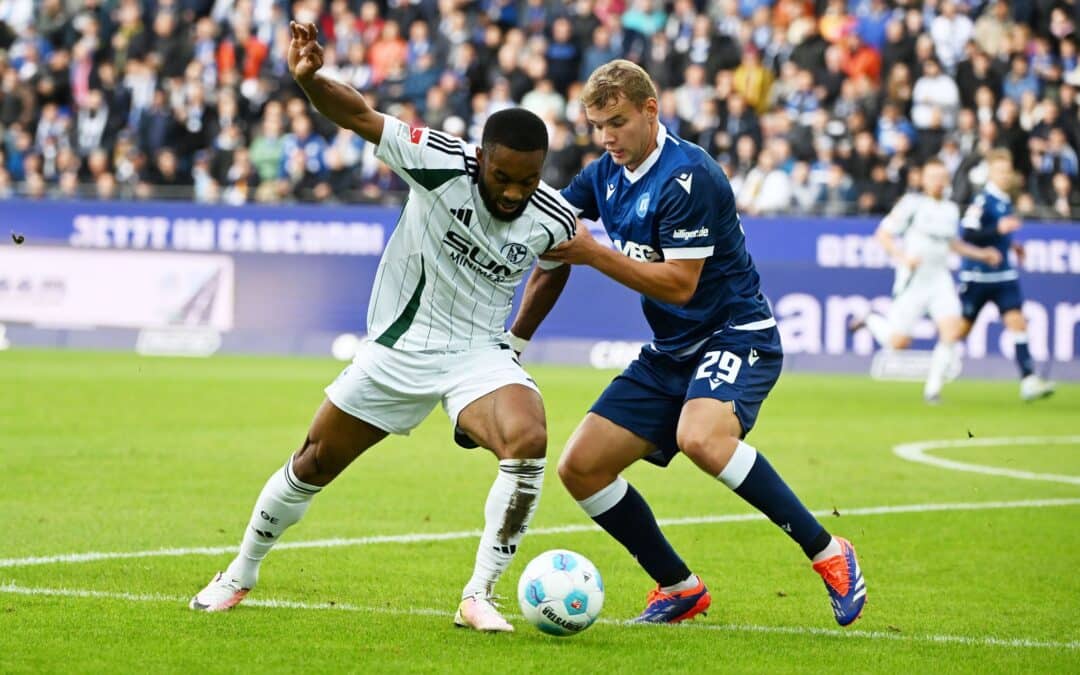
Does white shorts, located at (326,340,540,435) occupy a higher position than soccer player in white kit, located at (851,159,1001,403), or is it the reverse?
white shorts, located at (326,340,540,435)

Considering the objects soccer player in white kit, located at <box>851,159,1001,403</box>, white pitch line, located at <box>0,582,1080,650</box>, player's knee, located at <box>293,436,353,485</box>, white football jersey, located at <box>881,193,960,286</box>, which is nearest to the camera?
white pitch line, located at <box>0,582,1080,650</box>

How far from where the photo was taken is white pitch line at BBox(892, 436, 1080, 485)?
1207 centimetres

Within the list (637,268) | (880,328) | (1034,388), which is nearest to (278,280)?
(880,328)

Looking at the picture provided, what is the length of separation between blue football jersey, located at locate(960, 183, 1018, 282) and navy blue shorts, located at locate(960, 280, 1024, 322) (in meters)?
0.07

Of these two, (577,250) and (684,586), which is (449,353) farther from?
(684,586)

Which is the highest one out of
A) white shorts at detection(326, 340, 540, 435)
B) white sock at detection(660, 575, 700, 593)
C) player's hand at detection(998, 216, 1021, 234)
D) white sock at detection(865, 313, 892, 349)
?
white shorts at detection(326, 340, 540, 435)

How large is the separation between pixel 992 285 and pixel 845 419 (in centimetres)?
319

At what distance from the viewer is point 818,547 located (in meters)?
6.78

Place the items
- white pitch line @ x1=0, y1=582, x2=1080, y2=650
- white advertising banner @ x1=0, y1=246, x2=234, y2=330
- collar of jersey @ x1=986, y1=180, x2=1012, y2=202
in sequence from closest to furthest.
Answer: white pitch line @ x1=0, y1=582, x2=1080, y2=650 < collar of jersey @ x1=986, y1=180, x2=1012, y2=202 < white advertising banner @ x1=0, y1=246, x2=234, y2=330

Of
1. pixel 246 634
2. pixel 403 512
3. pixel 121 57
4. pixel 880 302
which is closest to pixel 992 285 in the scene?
pixel 880 302

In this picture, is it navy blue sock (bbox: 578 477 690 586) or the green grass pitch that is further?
navy blue sock (bbox: 578 477 690 586)

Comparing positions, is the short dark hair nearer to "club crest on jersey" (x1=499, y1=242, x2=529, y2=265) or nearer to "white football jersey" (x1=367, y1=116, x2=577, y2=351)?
"white football jersey" (x1=367, y1=116, x2=577, y2=351)

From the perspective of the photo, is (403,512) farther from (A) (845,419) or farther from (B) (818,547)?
(A) (845,419)

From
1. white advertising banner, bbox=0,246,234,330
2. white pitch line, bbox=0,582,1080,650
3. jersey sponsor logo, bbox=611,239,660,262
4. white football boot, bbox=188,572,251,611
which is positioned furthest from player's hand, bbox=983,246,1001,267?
A: white football boot, bbox=188,572,251,611
